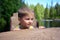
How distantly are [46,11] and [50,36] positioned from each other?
166 cm

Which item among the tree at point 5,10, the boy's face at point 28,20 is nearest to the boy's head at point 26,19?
the boy's face at point 28,20

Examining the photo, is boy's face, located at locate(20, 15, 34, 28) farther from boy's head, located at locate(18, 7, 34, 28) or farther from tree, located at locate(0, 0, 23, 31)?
tree, located at locate(0, 0, 23, 31)

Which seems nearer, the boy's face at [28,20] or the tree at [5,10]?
the boy's face at [28,20]

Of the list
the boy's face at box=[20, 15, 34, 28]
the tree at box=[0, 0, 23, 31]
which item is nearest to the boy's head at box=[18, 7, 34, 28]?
the boy's face at box=[20, 15, 34, 28]

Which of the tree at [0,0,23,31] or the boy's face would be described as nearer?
the boy's face

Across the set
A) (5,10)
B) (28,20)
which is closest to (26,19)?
(28,20)

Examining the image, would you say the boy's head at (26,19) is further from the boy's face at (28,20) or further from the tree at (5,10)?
the tree at (5,10)

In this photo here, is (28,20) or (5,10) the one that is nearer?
(28,20)

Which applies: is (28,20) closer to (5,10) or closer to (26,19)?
(26,19)

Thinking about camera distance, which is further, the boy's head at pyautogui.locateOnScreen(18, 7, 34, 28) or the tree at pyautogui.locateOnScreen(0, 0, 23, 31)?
the tree at pyautogui.locateOnScreen(0, 0, 23, 31)

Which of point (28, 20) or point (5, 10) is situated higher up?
point (28, 20)

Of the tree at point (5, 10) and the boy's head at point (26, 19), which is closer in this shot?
the boy's head at point (26, 19)

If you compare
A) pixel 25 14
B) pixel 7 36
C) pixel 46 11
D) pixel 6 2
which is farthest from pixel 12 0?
pixel 7 36

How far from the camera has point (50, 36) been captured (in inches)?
9.8
